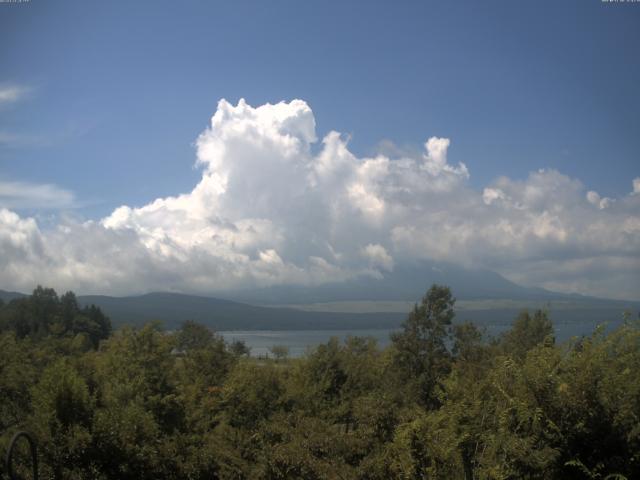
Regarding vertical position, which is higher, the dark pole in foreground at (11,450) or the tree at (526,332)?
the dark pole in foreground at (11,450)

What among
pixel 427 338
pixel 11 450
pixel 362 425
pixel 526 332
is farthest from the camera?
pixel 526 332

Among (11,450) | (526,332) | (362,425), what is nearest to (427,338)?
(526,332)

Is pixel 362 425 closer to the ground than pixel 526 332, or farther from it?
farther from it

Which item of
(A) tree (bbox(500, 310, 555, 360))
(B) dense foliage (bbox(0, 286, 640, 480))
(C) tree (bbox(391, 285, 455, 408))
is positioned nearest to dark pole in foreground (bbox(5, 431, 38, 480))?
(B) dense foliage (bbox(0, 286, 640, 480))

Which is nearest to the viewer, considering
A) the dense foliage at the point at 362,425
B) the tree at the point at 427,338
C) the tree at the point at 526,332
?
the dense foliage at the point at 362,425

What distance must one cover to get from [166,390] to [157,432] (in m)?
12.2

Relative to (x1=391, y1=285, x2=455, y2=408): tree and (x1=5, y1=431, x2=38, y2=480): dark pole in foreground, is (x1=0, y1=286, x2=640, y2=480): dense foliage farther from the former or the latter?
(x1=391, y1=285, x2=455, y2=408): tree

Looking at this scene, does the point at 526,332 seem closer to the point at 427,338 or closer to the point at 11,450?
the point at 427,338

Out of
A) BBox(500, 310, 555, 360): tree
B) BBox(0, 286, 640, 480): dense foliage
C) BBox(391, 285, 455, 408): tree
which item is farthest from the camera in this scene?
BBox(500, 310, 555, 360): tree

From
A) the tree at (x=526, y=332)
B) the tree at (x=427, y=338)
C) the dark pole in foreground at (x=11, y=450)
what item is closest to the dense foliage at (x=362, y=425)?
the dark pole in foreground at (x=11, y=450)

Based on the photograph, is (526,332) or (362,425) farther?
(526,332)

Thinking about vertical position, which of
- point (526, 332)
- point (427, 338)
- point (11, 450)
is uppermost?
point (11, 450)

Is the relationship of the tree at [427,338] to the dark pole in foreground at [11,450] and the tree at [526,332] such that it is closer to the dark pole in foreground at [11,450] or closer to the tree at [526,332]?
the tree at [526,332]

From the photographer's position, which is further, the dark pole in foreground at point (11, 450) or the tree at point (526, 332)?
the tree at point (526, 332)
